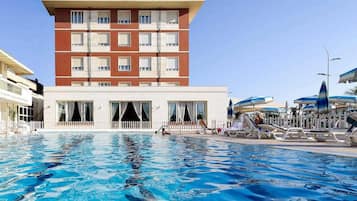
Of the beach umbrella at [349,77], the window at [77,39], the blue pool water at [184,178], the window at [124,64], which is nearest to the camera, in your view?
the blue pool water at [184,178]

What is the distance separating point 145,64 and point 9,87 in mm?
13795

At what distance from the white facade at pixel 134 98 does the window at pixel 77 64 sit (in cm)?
688

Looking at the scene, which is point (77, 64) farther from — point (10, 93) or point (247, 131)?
point (247, 131)

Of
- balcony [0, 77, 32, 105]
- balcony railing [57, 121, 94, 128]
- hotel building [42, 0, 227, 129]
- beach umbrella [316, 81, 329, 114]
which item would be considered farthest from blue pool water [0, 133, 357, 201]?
hotel building [42, 0, 227, 129]

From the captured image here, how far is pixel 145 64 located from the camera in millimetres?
31516

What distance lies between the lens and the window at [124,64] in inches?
1228

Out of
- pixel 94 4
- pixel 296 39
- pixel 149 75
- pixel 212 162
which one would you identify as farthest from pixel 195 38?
pixel 212 162

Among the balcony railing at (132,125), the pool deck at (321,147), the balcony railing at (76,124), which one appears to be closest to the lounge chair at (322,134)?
the pool deck at (321,147)

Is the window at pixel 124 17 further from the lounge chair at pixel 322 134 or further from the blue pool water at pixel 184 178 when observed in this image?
the blue pool water at pixel 184 178

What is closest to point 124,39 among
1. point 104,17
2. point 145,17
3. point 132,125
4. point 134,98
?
point 104,17

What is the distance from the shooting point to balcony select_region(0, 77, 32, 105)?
19.5 m

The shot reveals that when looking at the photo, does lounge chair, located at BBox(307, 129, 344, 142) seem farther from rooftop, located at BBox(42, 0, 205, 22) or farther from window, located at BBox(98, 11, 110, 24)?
window, located at BBox(98, 11, 110, 24)

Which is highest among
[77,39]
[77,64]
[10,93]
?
[77,39]

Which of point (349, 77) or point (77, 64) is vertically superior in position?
point (77, 64)
